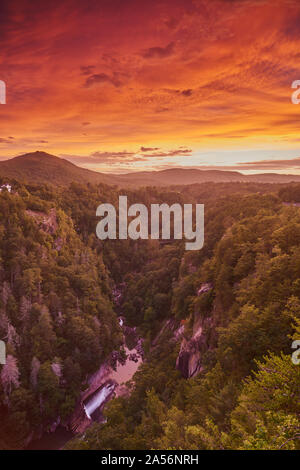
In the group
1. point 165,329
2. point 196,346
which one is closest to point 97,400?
point 165,329

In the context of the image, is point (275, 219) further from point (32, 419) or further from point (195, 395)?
point (32, 419)

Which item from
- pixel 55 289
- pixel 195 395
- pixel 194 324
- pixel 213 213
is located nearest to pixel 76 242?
pixel 55 289

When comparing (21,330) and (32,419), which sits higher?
(21,330)

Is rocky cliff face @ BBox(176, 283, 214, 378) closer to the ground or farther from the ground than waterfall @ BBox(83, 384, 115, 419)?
farther from the ground

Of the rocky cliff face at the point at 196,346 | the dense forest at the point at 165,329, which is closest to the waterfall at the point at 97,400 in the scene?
the dense forest at the point at 165,329

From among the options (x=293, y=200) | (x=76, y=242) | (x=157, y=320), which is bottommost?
(x=157, y=320)

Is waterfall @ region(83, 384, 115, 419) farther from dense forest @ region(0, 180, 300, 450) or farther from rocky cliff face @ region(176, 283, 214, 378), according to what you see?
rocky cliff face @ region(176, 283, 214, 378)

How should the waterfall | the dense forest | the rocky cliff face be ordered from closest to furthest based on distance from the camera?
1. the dense forest
2. the rocky cliff face
3. the waterfall

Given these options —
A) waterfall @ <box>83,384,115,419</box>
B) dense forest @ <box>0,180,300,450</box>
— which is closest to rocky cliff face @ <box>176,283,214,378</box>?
dense forest @ <box>0,180,300,450</box>

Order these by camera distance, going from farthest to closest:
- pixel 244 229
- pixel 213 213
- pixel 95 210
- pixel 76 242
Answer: pixel 95 210, pixel 76 242, pixel 213 213, pixel 244 229

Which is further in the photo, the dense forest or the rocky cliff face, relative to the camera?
the rocky cliff face
